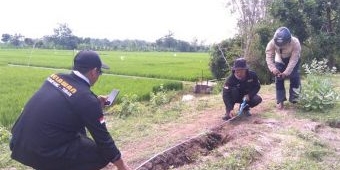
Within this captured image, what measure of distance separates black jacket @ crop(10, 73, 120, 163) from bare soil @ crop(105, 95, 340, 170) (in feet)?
4.57

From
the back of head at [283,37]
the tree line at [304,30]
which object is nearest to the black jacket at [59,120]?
the back of head at [283,37]

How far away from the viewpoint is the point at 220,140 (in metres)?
5.83

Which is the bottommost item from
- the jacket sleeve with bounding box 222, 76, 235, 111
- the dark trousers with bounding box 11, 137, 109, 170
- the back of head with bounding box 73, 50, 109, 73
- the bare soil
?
the bare soil

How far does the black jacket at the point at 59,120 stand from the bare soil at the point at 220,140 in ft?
4.57

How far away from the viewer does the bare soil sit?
191 inches

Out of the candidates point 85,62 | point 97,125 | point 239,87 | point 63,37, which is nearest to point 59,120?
point 97,125

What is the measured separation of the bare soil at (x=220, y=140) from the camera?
4852mm

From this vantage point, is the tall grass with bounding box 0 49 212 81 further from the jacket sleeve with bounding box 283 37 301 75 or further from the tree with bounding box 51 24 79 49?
the tree with bounding box 51 24 79 49

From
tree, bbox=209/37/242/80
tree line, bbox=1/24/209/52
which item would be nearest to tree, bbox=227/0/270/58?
tree, bbox=209/37/242/80

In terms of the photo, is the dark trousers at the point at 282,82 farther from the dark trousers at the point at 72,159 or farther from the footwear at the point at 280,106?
the dark trousers at the point at 72,159

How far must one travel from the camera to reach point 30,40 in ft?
A: 197

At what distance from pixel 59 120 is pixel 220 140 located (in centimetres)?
303

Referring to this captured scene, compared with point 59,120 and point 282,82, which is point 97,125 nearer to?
point 59,120

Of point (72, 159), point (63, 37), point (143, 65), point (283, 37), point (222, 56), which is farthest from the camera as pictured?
point (63, 37)
